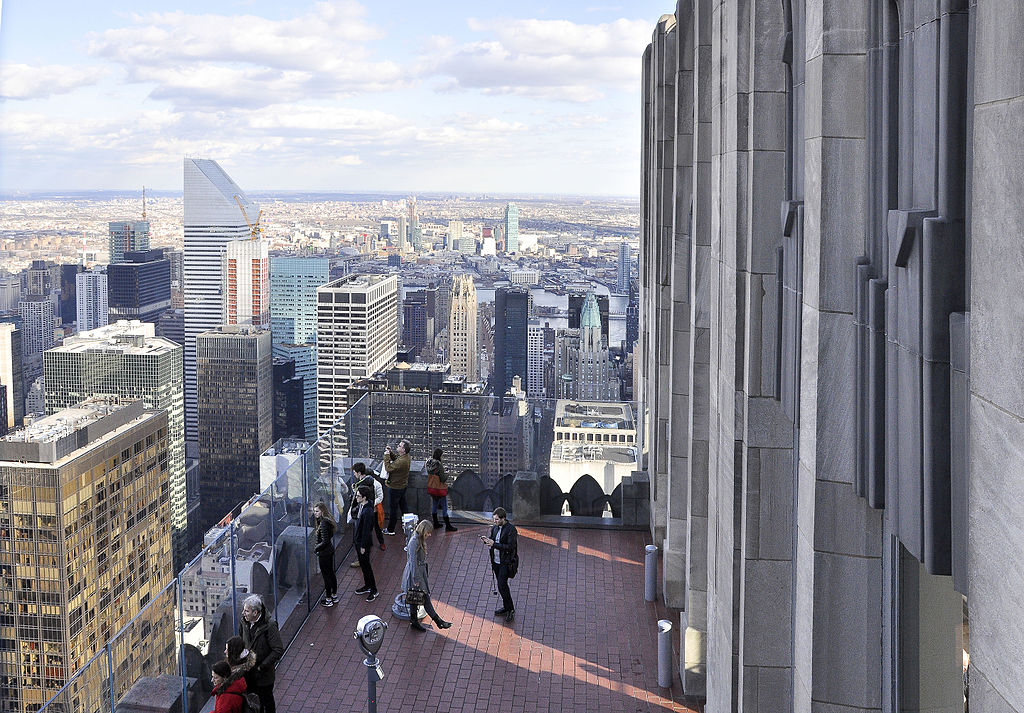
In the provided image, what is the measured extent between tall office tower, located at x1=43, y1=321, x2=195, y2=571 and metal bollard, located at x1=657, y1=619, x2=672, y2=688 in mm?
74785

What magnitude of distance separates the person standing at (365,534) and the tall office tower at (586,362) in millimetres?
24649

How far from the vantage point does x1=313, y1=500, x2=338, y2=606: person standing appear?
13.1 m

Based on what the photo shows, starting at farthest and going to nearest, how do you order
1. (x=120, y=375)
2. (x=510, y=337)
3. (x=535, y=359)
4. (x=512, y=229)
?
(x=512, y=229) → (x=120, y=375) → (x=510, y=337) → (x=535, y=359)

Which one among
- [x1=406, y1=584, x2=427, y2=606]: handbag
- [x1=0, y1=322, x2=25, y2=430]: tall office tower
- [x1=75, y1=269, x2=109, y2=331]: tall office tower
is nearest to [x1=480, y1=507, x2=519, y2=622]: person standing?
[x1=406, y1=584, x2=427, y2=606]: handbag

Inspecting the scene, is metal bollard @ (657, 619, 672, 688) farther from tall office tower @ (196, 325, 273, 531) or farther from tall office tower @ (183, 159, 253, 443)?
tall office tower @ (183, 159, 253, 443)

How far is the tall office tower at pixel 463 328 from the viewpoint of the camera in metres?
72.8

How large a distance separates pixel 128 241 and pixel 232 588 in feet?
506

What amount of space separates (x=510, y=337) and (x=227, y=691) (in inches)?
2481

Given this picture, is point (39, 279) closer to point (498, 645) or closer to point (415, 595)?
point (415, 595)

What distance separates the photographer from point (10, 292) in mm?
104125

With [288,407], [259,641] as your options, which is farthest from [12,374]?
[259,641]

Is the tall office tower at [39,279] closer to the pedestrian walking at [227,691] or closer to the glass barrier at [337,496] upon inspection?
the glass barrier at [337,496]

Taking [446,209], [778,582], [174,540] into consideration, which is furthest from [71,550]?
[446,209]

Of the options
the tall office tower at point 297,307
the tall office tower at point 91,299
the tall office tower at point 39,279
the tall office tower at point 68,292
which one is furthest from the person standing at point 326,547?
the tall office tower at point 91,299
